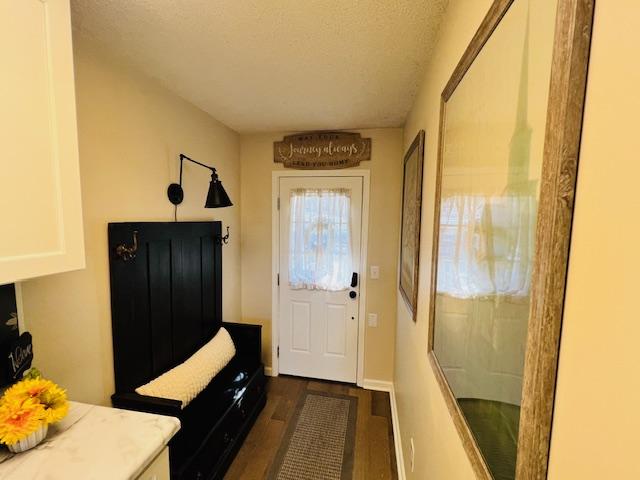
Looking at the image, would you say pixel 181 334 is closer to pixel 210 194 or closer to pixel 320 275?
pixel 210 194

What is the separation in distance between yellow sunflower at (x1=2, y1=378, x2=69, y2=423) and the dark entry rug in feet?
4.57

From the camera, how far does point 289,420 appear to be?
237cm

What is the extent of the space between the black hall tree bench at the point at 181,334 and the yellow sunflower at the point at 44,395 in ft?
1.81

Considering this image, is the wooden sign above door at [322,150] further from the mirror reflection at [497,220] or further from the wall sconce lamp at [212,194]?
the mirror reflection at [497,220]

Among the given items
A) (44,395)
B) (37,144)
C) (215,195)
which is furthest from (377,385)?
(37,144)

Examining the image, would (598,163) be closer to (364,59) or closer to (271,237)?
(364,59)

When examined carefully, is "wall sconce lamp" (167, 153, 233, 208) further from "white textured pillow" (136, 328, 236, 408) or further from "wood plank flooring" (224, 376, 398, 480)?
"wood plank flooring" (224, 376, 398, 480)

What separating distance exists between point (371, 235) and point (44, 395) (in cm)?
232

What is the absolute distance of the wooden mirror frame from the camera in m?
0.38

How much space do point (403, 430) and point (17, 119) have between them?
7.81ft

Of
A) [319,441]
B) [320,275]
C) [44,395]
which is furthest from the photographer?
[320,275]

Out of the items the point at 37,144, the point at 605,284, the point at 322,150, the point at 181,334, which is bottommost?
the point at 181,334

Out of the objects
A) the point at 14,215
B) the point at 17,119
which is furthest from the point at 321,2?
the point at 14,215

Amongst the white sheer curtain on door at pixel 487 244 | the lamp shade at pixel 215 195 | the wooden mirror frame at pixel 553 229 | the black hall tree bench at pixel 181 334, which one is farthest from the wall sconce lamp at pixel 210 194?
the wooden mirror frame at pixel 553 229
